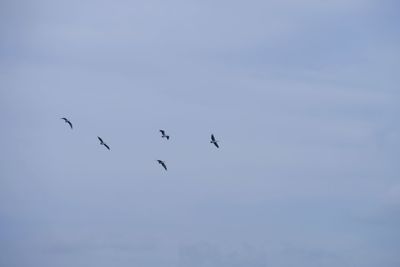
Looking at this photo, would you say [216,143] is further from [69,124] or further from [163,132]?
[69,124]

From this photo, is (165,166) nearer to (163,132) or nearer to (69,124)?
(163,132)

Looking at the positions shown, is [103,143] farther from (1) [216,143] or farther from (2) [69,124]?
(1) [216,143]

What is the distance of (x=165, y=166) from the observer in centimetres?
18100

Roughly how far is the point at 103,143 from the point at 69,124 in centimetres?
645

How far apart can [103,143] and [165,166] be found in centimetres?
1134

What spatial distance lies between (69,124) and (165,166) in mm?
17577

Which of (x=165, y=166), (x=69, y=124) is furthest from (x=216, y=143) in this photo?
(x=69, y=124)

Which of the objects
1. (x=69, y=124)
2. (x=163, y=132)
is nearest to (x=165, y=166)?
(x=163, y=132)

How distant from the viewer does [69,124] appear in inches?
7219

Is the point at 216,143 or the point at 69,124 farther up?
the point at 69,124

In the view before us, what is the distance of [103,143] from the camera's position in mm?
183625

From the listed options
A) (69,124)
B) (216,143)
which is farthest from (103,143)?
(216,143)

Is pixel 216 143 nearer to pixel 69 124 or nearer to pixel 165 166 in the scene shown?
pixel 165 166

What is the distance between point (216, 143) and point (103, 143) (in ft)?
68.2
